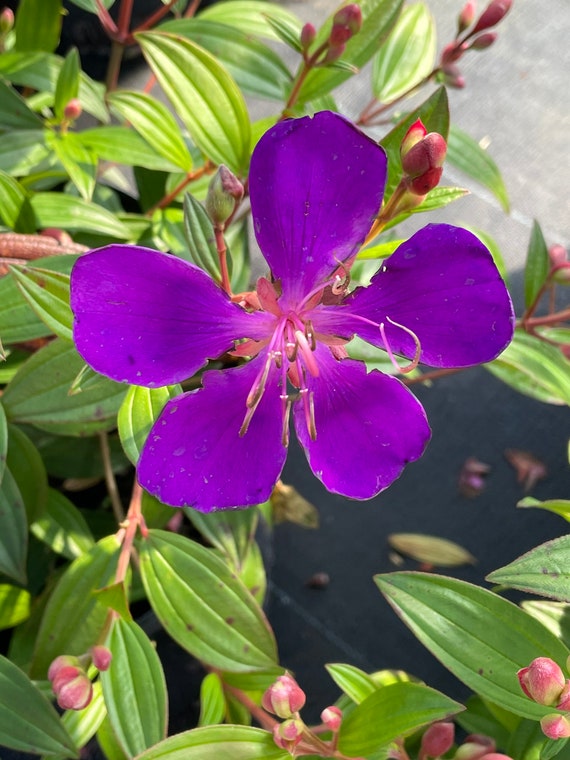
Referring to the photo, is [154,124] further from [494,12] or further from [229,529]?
[229,529]

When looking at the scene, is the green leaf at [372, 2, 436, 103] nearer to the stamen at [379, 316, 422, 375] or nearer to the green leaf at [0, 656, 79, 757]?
the stamen at [379, 316, 422, 375]

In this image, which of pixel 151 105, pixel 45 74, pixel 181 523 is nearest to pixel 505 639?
pixel 181 523

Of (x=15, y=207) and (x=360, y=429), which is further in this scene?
(x=15, y=207)

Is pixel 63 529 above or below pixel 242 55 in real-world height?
below

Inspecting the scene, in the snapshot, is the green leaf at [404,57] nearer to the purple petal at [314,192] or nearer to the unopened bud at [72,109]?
the unopened bud at [72,109]

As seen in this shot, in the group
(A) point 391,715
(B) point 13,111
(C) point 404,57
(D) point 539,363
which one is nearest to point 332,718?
(A) point 391,715

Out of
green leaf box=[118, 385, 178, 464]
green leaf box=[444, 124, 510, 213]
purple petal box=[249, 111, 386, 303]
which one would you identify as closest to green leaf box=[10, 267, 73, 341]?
green leaf box=[118, 385, 178, 464]

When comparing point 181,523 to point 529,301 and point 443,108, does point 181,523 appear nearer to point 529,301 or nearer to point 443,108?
point 529,301
